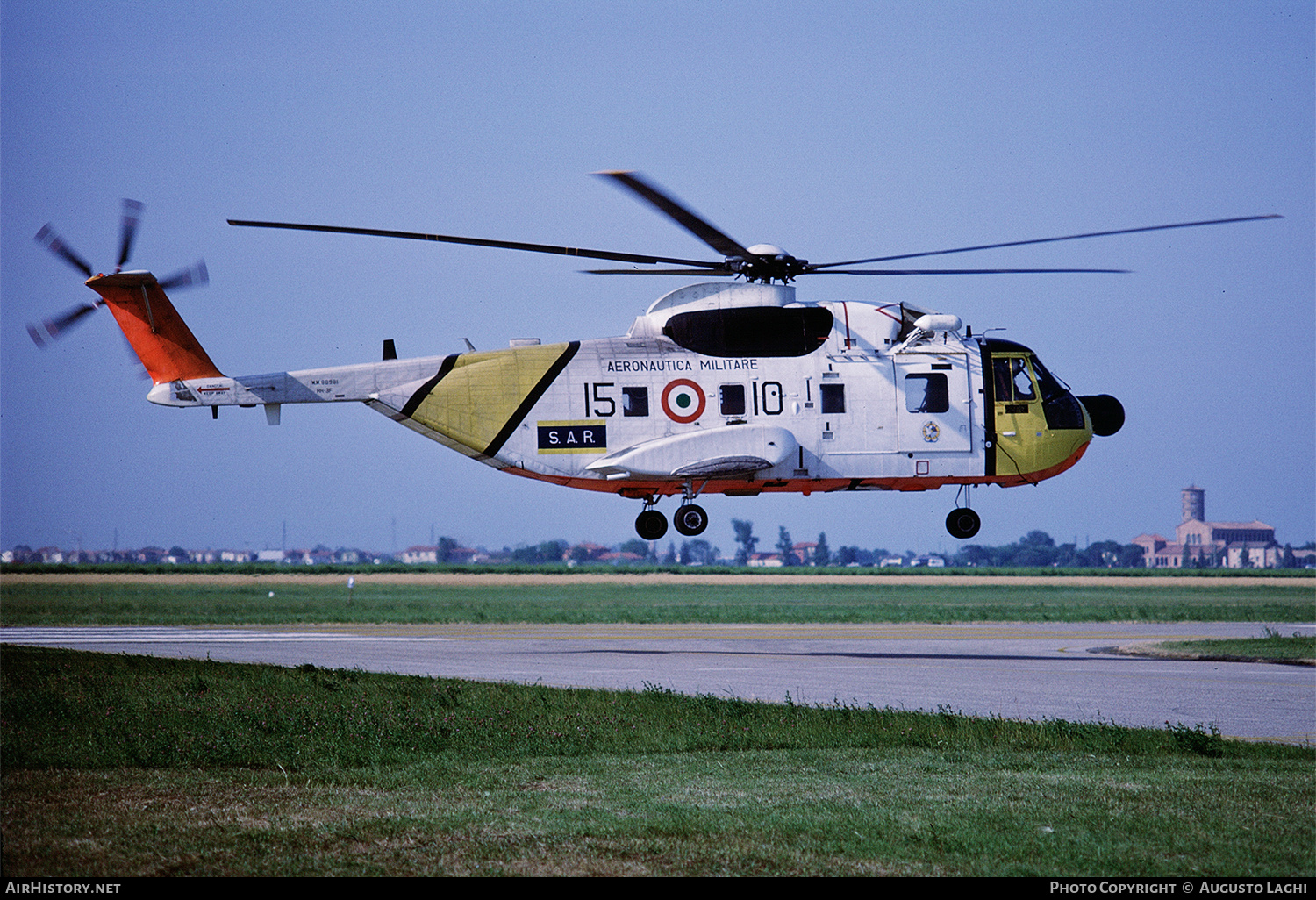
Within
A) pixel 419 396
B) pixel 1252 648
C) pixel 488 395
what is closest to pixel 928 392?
pixel 488 395

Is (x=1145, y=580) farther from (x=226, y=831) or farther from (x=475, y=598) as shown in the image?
(x=226, y=831)

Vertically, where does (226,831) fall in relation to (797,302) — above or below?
below

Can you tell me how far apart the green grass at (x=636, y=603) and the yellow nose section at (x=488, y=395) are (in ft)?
84.8

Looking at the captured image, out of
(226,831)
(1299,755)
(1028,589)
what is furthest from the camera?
(1028,589)

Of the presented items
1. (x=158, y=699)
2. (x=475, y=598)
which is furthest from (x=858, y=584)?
(x=158, y=699)

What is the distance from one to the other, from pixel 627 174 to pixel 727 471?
6536mm

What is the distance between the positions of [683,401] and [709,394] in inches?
18.6

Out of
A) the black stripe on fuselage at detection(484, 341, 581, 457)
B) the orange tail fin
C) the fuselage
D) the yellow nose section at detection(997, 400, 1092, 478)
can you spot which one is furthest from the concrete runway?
the orange tail fin

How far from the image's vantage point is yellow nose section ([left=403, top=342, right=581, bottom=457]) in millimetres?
21141

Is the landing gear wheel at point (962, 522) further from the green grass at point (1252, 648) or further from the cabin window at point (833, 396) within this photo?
the green grass at point (1252, 648)

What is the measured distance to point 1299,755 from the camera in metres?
15.1

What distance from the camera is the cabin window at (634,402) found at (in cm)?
2108

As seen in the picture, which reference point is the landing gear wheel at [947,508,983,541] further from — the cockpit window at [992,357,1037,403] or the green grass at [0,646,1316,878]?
the green grass at [0,646,1316,878]

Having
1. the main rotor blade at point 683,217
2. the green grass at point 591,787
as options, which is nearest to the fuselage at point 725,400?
the main rotor blade at point 683,217
